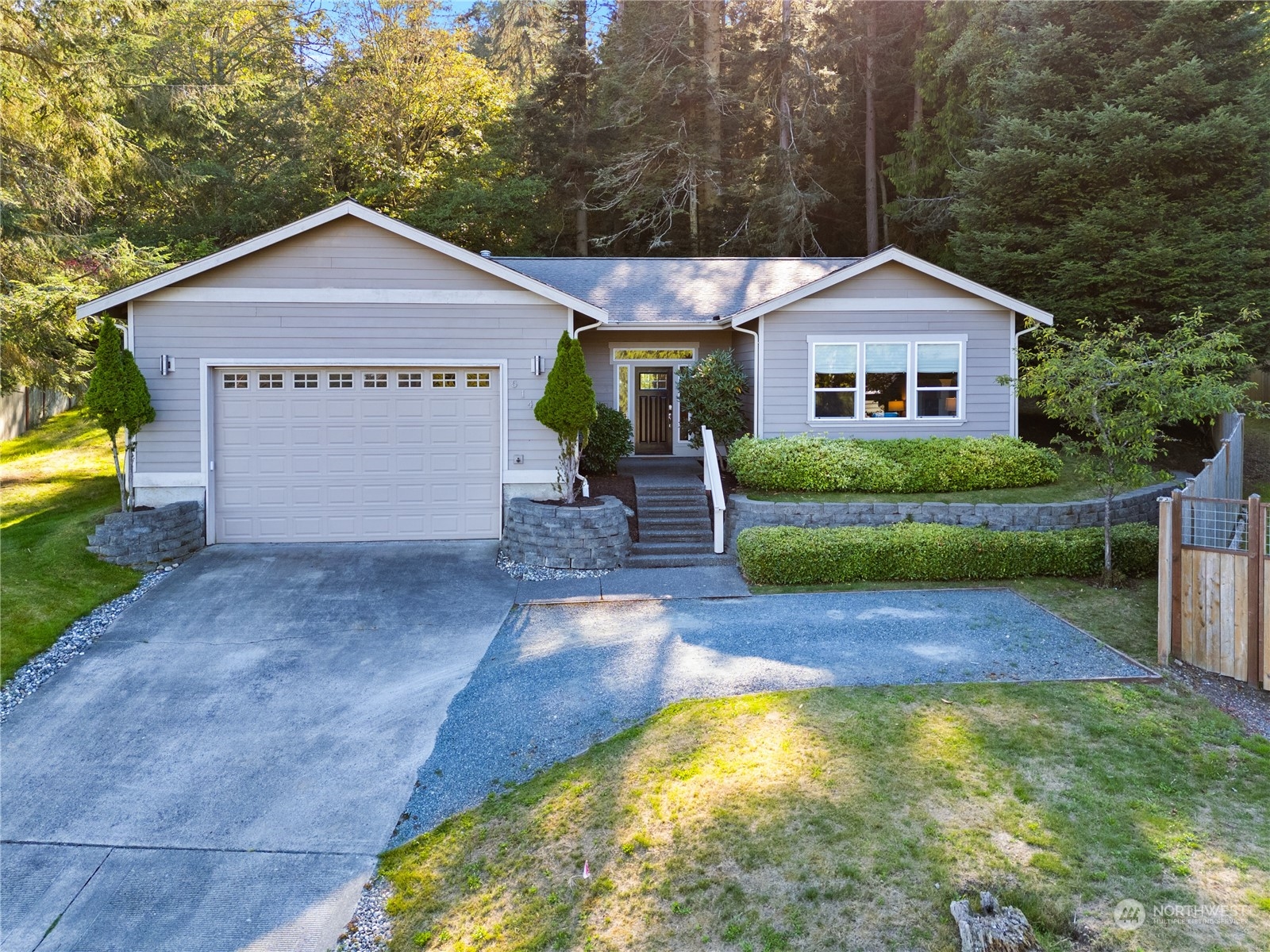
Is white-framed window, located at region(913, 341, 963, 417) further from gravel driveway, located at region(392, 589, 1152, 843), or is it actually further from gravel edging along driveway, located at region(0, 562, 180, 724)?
gravel edging along driveway, located at region(0, 562, 180, 724)

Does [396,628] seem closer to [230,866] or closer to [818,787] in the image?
[230,866]

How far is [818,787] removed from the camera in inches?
185

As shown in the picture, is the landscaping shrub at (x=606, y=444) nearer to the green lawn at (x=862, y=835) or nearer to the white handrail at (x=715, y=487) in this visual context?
the white handrail at (x=715, y=487)

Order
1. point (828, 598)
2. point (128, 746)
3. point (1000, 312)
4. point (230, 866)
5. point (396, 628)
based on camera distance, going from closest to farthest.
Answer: point (230, 866), point (128, 746), point (396, 628), point (828, 598), point (1000, 312)

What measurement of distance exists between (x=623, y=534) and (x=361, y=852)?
6.23m

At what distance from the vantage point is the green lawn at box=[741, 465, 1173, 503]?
11.2 m

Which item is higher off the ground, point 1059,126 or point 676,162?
point 676,162

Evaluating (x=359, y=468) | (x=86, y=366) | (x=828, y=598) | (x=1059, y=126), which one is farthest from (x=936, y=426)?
(x=86, y=366)

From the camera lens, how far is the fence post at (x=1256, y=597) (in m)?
6.17

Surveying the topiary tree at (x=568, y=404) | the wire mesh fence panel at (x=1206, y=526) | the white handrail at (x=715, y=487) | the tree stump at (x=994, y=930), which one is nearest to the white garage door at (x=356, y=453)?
the topiary tree at (x=568, y=404)

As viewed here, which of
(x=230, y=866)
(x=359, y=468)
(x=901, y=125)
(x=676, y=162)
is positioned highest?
(x=901, y=125)

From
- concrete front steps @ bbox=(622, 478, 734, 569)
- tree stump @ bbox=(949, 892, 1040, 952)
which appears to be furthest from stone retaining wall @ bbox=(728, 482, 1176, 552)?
tree stump @ bbox=(949, 892, 1040, 952)

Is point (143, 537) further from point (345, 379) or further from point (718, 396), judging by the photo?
point (718, 396)

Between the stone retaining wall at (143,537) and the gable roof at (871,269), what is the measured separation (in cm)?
867
